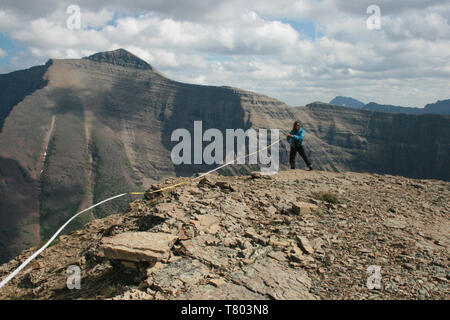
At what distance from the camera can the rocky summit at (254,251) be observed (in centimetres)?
645

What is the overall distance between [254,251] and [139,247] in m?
2.85

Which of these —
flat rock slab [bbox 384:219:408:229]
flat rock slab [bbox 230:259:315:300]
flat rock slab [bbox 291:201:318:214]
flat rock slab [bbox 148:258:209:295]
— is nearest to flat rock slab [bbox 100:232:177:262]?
flat rock slab [bbox 148:258:209:295]

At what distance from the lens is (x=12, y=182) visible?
19650 cm

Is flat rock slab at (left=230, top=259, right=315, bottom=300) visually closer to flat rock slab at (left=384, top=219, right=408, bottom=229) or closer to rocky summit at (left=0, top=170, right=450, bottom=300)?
rocky summit at (left=0, top=170, right=450, bottom=300)

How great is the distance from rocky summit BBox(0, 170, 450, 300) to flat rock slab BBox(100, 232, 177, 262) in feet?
0.08

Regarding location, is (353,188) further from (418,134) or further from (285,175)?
(418,134)

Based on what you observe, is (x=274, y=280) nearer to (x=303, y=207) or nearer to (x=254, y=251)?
(x=254, y=251)

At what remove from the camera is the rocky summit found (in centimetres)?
645

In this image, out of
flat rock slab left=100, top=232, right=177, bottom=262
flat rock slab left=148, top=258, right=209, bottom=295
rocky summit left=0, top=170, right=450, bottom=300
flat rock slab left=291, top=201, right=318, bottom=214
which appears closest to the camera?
flat rock slab left=148, top=258, right=209, bottom=295

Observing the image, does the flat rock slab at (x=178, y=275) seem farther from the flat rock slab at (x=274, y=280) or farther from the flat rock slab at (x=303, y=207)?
the flat rock slab at (x=303, y=207)

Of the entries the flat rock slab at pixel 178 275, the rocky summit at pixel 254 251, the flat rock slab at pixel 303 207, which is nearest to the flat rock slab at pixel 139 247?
the rocky summit at pixel 254 251

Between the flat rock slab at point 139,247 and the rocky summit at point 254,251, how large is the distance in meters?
0.02
